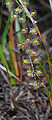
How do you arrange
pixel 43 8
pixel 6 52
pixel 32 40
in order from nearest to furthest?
pixel 32 40, pixel 6 52, pixel 43 8

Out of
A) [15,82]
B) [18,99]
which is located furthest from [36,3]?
[18,99]

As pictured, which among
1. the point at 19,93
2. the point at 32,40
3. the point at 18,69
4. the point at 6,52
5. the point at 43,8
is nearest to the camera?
the point at 32,40

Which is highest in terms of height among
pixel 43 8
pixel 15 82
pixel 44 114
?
pixel 43 8

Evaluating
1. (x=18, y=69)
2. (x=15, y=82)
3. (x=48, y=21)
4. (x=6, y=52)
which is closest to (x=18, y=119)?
(x=15, y=82)

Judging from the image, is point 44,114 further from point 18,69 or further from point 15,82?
point 18,69

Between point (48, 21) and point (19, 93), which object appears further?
point (48, 21)

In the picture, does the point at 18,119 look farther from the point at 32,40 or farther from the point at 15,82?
the point at 32,40

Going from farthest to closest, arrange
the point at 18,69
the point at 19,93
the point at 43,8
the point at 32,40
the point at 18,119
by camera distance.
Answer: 1. the point at 43,8
2. the point at 18,69
3. the point at 19,93
4. the point at 18,119
5. the point at 32,40

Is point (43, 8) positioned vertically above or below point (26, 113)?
above

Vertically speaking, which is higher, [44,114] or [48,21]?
[48,21]
